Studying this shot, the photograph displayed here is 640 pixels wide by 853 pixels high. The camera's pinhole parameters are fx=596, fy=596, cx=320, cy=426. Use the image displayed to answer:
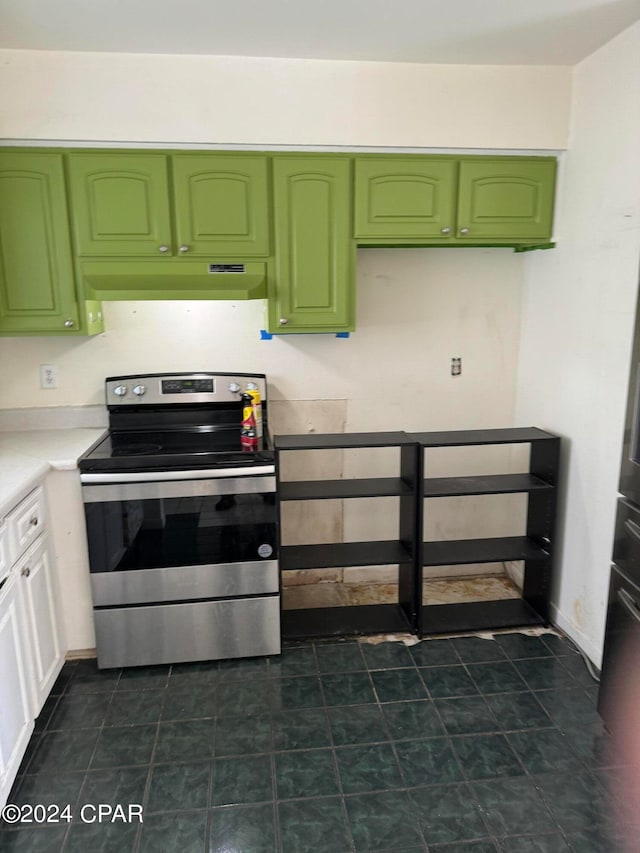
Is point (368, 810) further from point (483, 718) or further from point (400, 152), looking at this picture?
point (400, 152)

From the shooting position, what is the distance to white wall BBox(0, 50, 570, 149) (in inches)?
95.3

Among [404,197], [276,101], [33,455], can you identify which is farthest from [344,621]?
[276,101]

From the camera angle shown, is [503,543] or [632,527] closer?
[632,527]

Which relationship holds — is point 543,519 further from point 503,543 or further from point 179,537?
point 179,537

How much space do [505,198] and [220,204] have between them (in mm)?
1292

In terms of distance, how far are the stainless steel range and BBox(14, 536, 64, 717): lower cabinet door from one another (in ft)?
0.54

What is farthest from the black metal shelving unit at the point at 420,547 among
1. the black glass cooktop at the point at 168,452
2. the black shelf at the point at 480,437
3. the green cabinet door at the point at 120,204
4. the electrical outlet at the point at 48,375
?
the electrical outlet at the point at 48,375

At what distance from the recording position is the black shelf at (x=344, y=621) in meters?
2.81

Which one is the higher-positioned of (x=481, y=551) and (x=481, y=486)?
(x=481, y=486)

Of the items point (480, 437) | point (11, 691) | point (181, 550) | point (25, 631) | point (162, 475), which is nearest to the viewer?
point (11, 691)

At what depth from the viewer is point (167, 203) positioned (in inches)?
100

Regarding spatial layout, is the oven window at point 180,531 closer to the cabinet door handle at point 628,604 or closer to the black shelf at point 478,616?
the black shelf at point 478,616

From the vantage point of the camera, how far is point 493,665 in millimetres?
2598

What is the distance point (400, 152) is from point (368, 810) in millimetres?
2542
